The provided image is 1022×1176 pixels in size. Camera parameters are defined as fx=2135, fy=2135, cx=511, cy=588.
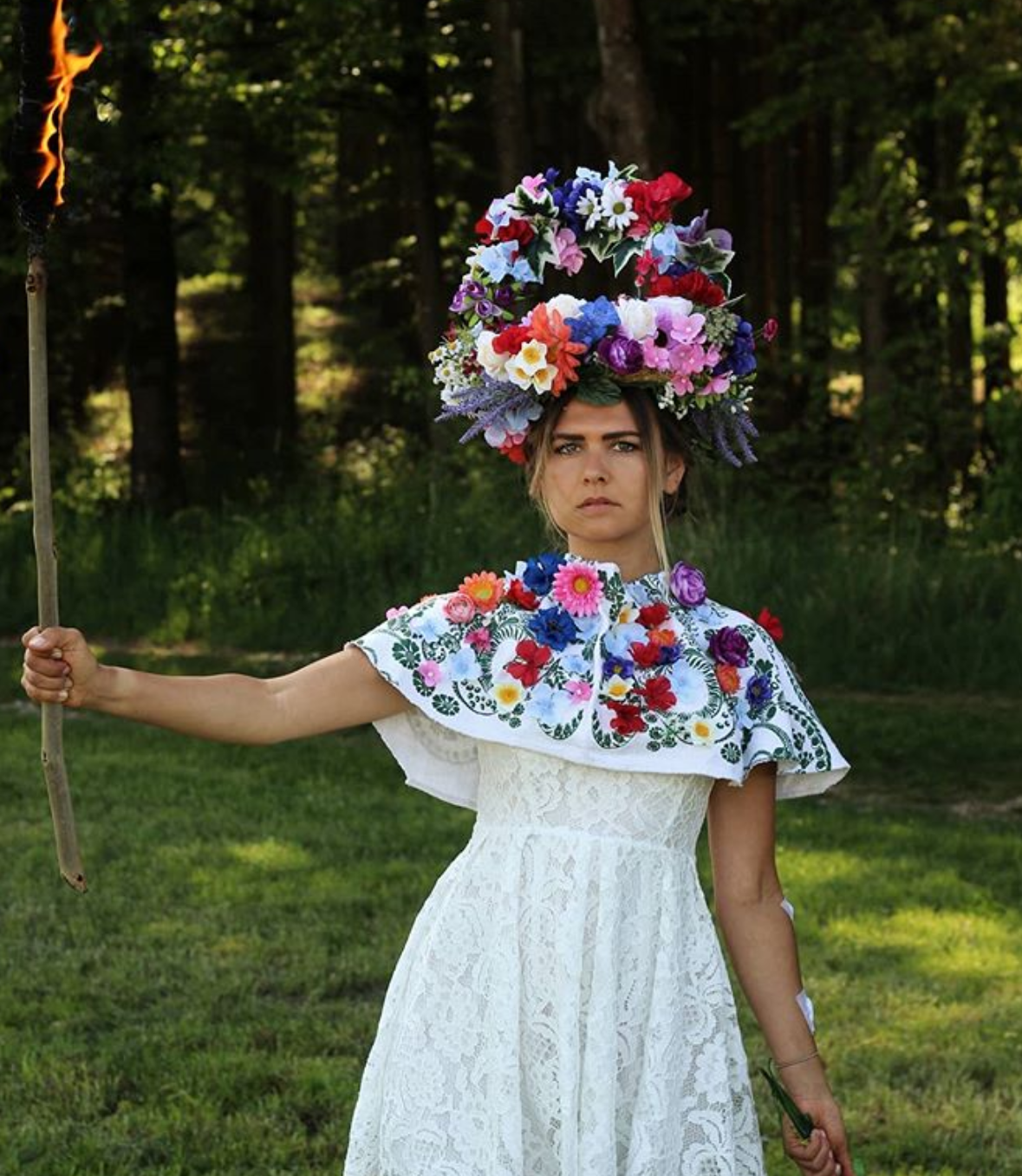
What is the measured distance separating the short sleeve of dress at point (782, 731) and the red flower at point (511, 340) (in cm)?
54

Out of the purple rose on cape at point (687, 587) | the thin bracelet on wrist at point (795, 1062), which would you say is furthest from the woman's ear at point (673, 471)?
the thin bracelet on wrist at point (795, 1062)

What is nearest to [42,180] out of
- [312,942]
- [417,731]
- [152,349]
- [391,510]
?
[417,731]

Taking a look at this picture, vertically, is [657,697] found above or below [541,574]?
→ below

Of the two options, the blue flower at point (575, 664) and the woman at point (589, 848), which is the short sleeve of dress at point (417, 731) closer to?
the woman at point (589, 848)

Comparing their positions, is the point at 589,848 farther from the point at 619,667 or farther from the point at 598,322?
the point at 598,322

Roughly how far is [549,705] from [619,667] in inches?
4.6

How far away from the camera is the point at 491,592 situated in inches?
119

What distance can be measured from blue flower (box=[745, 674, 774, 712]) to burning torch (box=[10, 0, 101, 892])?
996 millimetres

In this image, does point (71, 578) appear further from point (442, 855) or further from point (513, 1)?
point (442, 855)

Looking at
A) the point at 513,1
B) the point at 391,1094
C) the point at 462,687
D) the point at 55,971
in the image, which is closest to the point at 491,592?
the point at 462,687

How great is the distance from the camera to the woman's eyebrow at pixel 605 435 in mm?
3045

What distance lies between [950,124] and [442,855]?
42.1ft

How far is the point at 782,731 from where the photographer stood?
303 centimetres

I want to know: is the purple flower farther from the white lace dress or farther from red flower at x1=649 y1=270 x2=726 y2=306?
the white lace dress
